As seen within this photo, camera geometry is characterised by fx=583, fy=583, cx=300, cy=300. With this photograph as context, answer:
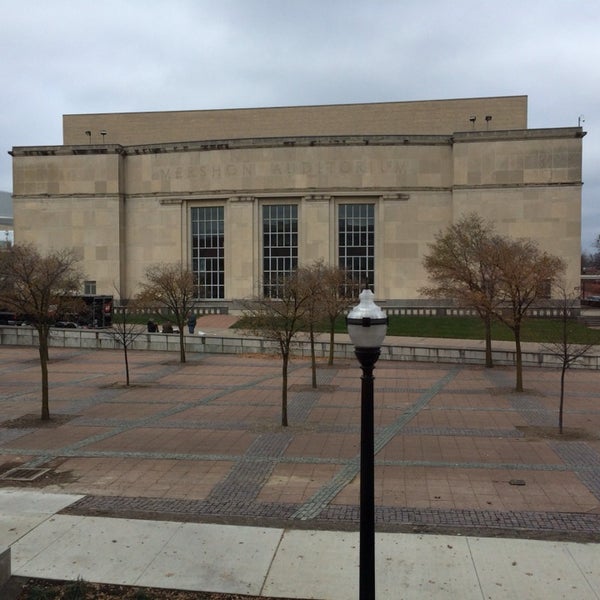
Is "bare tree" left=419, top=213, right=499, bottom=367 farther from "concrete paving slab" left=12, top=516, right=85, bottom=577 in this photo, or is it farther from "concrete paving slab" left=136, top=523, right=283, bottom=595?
"concrete paving slab" left=12, top=516, right=85, bottom=577

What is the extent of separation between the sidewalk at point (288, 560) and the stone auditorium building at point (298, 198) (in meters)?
39.5

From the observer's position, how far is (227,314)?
49.7 m

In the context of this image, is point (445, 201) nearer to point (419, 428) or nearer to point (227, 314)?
point (227, 314)

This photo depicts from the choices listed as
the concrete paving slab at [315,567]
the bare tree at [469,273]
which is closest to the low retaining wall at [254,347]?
the bare tree at [469,273]

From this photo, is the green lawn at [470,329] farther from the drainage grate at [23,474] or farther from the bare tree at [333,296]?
the drainage grate at [23,474]

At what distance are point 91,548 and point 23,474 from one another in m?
3.96

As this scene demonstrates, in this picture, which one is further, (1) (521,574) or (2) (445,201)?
(2) (445,201)

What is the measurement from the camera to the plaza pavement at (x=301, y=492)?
6125 mm

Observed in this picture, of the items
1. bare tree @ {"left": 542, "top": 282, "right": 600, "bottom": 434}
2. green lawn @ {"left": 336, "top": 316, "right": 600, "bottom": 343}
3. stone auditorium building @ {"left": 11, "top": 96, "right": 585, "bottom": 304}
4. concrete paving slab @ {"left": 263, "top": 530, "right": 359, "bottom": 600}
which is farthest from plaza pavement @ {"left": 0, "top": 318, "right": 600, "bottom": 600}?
stone auditorium building @ {"left": 11, "top": 96, "right": 585, "bottom": 304}

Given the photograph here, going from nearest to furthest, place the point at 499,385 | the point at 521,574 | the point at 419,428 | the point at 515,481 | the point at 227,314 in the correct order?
1. the point at 521,574
2. the point at 515,481
3. the point at 419,428
4. the point at 499,385
5. the point at 227,314

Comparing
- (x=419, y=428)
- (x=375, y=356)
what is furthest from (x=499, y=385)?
(x=375, y=356)

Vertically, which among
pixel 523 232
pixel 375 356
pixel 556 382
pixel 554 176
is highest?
pixel 554 176

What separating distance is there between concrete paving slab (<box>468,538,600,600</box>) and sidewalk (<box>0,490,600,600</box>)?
1 centimetres

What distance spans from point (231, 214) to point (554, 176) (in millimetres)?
26639
